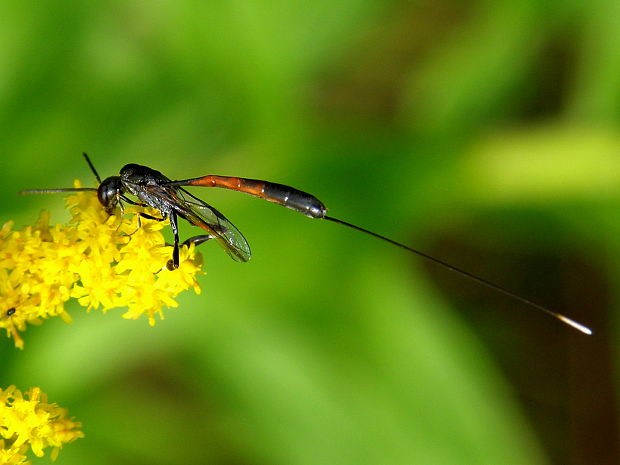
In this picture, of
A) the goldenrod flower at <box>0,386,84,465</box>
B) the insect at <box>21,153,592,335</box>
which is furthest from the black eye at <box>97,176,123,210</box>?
the goldenrod flower at <box>0,386,84,465</box>

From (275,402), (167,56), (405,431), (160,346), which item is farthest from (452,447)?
(167,56)

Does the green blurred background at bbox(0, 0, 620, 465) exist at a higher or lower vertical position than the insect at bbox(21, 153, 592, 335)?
higher

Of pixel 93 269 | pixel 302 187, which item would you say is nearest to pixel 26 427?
pixel 93 269

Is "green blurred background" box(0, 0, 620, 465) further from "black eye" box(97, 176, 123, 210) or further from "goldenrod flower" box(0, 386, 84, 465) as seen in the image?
"black eye" box(97, 176, 123, 210)

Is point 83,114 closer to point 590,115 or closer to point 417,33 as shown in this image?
point 417,33

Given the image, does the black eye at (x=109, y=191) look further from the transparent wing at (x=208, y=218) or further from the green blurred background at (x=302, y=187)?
the green blurred background at (x=302, y=187)

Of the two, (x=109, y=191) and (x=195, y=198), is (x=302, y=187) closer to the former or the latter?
(x=195, y=198)
